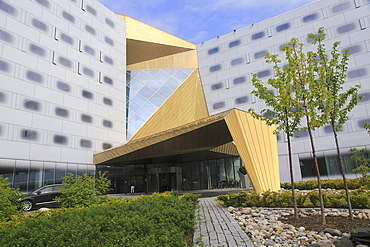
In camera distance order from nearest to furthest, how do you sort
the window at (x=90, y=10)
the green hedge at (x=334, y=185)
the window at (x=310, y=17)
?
1. the green hedge at (x=334, y=185)
2. the window at (x=310, y=17)
3. the window at (x=90, y=10)

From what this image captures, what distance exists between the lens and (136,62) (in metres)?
33.6

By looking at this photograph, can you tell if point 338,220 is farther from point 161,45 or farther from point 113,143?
point 161,45

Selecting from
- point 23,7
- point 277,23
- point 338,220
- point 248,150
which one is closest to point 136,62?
point 23,7

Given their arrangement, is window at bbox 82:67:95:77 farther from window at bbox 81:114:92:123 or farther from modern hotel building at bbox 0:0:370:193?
window at bbox 81:114:92:123

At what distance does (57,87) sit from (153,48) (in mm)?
13005

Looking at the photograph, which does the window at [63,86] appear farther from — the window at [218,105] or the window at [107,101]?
the window at [218,105]

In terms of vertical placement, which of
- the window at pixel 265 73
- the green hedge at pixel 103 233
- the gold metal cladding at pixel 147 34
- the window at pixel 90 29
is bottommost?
the green hedge at pixel 103 233

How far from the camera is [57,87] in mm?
23391

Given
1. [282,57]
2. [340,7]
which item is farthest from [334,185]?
[340,7]

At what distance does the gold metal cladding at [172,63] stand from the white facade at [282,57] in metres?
1.11

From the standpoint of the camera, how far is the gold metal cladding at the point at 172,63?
107 ft

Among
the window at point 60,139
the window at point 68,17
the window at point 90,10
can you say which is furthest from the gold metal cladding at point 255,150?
the window at point 90,10

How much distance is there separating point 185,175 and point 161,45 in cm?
1584

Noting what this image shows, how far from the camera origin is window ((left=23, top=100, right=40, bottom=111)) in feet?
68.4
